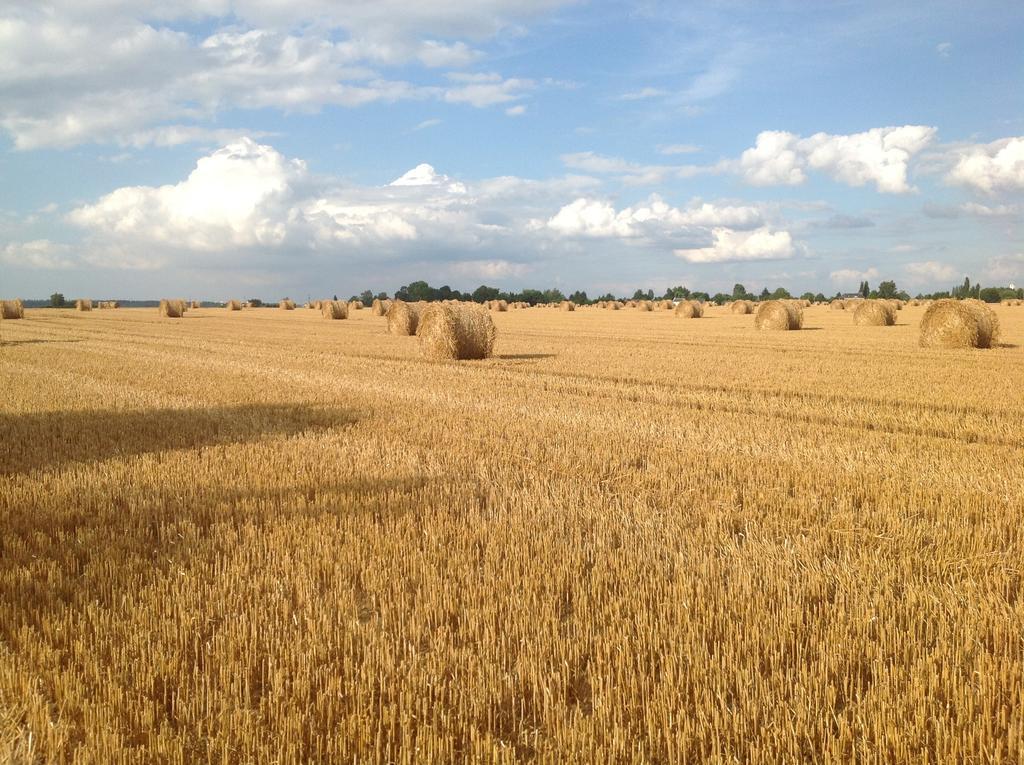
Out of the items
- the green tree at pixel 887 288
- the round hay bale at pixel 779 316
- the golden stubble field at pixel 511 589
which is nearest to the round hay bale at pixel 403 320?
the round hay bale at pixel 779 316

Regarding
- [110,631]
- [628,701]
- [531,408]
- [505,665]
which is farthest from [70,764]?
[531,408]

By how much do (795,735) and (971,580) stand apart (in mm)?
2117

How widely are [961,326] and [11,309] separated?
150 ft

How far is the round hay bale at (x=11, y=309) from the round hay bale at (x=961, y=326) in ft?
147

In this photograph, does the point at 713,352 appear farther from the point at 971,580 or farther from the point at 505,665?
the point at 505,665

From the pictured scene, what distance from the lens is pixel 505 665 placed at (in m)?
3.54

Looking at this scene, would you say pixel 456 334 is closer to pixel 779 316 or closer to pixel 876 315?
pixel 779 316

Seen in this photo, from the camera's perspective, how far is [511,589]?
431cm

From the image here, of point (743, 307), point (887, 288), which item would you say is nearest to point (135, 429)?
point (743, 307)

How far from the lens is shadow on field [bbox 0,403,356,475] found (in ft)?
26.2

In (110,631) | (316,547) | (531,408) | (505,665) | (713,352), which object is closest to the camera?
(505,665)

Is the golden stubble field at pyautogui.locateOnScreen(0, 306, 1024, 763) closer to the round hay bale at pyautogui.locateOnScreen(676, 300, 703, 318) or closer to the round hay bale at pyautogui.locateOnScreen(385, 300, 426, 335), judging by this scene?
the round hay bale at pyautogui.locateOnScreen(385, 300, 426, 335)

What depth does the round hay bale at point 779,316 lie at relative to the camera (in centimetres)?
3209

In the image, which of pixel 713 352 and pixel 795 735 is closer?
pixel 795 735
